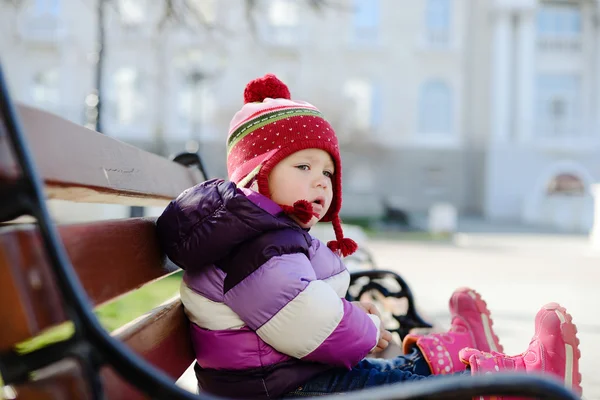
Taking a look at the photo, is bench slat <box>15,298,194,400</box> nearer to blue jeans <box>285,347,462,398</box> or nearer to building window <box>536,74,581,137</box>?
blue jeans <box>285,347,462,398</box>

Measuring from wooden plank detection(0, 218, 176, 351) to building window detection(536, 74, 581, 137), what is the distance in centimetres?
2698

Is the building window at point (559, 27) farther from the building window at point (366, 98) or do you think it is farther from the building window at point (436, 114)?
the building window at point (366, 98)

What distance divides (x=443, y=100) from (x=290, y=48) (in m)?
6.85

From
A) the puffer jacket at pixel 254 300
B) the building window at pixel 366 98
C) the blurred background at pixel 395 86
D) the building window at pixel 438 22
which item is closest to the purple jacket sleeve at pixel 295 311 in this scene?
the puffer jacket at pixel 254 300

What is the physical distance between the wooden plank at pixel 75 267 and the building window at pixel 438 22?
89.6ft

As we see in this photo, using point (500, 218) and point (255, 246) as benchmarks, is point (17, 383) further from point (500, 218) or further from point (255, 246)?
point (500, 218)

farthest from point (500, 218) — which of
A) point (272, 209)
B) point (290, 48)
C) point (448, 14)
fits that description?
point (272, 209)

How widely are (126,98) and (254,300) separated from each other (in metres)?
26.0

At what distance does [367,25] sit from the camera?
89.7ft

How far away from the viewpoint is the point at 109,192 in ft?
4.54

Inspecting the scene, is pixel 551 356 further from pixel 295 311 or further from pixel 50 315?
pixel 50 315

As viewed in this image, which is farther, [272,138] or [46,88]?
[46,88]

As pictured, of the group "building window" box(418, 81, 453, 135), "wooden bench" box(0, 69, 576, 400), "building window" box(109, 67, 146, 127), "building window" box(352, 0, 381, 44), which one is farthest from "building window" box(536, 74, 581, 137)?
"wooden bench" box(0, 69, 576, 400)

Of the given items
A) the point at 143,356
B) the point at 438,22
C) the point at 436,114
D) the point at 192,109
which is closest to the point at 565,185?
the point at 436,114
